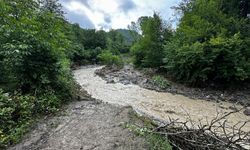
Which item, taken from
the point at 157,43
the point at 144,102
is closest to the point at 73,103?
the point at 144,102

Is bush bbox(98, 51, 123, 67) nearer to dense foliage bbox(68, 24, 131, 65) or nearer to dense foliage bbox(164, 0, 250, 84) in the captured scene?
dense foliage bbox(68, 24, 131, 65)

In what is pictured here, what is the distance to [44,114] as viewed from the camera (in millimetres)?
6184

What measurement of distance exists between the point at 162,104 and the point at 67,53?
177 inches

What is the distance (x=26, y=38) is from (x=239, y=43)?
10545 mm

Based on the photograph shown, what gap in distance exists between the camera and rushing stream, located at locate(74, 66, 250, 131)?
361 inches

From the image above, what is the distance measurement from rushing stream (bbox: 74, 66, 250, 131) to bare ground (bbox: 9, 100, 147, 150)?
268 centimetres

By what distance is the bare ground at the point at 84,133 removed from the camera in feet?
14.7

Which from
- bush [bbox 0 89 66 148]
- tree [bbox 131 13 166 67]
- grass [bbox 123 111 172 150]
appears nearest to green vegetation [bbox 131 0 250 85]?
tree [bbox 131 13 166 67]

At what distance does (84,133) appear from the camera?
199 inches

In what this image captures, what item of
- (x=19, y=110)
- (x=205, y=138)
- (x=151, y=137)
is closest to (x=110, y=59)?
(x=19, y=110)

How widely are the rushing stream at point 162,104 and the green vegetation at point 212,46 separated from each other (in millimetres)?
2479

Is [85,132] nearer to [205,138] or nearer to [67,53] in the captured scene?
[205,138]

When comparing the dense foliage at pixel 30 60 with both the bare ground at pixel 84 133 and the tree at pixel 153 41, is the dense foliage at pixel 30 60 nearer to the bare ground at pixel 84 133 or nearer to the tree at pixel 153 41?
the bare ground at pixel 84 133

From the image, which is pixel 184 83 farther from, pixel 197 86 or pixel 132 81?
pixel 132 81
